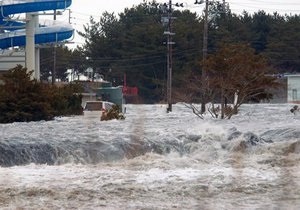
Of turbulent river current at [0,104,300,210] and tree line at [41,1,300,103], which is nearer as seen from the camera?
turbulent river current at [0,104,300,210]

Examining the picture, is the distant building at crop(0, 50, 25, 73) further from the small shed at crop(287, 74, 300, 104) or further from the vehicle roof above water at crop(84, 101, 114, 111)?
the small shed at crop(287, 74, 300, 104)

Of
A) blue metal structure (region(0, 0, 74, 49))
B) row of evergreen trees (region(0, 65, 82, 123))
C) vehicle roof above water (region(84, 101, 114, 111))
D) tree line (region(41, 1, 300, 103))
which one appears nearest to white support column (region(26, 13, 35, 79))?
blue metal structure (region(0, 0, 74, 49))

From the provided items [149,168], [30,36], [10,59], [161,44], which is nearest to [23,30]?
[10,59]

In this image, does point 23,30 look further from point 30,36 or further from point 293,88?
point 293,88

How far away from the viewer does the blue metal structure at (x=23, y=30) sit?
3550 cm

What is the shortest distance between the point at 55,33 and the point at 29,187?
31.2 m

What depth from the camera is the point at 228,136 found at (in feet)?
61.0

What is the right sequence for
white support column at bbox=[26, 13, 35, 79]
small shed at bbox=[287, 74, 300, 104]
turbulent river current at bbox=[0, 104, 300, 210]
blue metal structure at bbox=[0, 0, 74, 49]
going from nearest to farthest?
1. turbulent river current at bbox=[0, 104, 300, 210]
2. blue metal structure at bbox=[0, 0, 74, 49]
3. white support column at bbox=[26, 13, 35, 79]
4. small shed at bbox=[287, 74, 300, 104]

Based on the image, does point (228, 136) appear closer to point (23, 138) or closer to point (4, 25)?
point (23, 138)

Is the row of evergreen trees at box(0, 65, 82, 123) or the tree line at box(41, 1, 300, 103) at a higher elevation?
the tree line at box(41, 1, 300, 103)

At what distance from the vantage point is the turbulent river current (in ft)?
35.1

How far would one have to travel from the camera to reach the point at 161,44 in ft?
228

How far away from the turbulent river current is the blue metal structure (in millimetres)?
14328

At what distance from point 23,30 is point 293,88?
28332 millimetres
